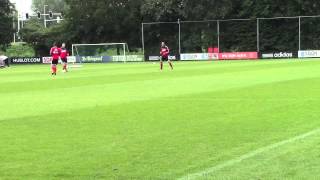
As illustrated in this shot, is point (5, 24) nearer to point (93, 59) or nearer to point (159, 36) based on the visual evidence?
point (93, 59)

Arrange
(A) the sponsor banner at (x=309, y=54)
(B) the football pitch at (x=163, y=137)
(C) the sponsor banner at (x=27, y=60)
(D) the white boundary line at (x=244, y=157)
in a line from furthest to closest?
(C) the sponsor banner at (x=27, y=60), (A) the sponsor banner at (x=309, y=54), (B) the football pitch at (x=163, y=137), (D) the white boundary line at (x=244, y=157)

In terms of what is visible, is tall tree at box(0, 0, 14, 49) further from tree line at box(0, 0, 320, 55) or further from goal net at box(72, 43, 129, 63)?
goal net at box(72, 43, 129, 63)

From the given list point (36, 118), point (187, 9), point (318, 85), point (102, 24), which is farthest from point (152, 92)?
point (102, 24)

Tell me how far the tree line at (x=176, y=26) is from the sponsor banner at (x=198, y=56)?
249 cm

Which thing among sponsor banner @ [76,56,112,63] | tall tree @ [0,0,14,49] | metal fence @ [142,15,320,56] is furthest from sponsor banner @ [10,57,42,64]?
metal fence @ [142,15,320,56]

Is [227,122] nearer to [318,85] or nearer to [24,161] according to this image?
[24,161]

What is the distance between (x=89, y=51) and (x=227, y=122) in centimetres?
5600

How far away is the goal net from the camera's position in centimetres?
6556

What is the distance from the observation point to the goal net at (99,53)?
65.6 meters

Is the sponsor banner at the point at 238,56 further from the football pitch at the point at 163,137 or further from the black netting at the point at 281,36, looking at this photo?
the football pitch at the point at 163,137

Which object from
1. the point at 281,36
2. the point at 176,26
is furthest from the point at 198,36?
the point at 281,36

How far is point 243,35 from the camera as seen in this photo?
65.7 metres

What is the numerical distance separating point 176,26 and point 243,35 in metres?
8.52

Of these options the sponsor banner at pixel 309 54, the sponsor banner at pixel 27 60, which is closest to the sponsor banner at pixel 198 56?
the sponsor banner at pixel 309 54
